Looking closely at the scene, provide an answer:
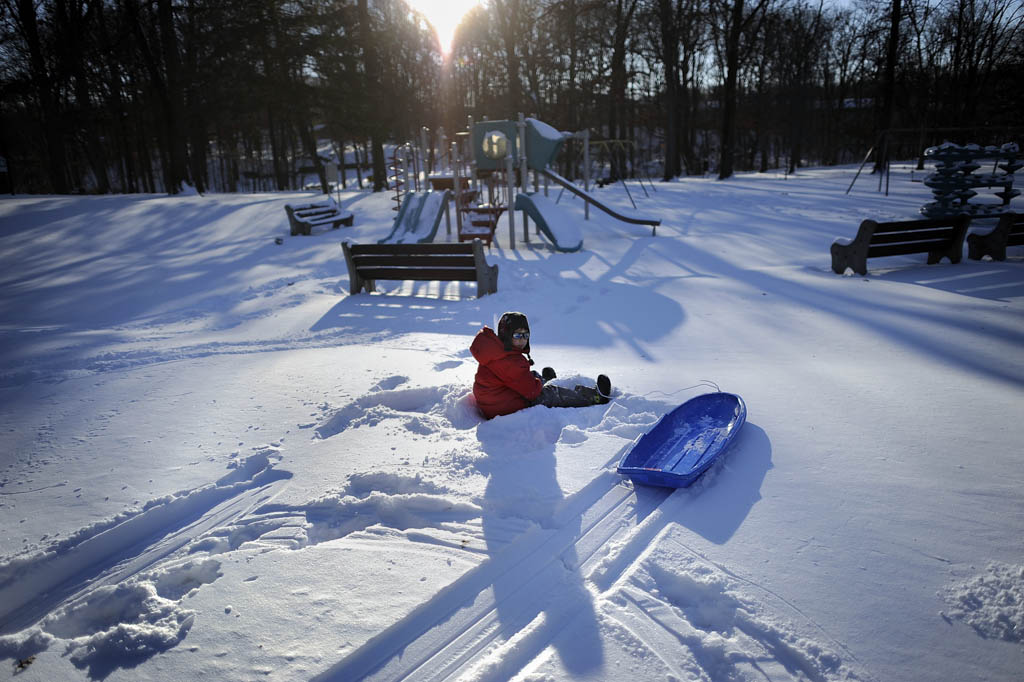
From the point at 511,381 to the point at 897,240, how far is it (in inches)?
303

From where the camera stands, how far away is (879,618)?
2137mm

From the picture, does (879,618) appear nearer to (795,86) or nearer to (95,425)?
(95,425)

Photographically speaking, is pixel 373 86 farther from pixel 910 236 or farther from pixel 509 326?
pixel 509 326

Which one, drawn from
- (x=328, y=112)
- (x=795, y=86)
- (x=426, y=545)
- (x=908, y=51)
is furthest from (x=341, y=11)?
(x=908, y=51)

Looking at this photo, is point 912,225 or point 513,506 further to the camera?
point 912,225

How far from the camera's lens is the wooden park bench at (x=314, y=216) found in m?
15.2

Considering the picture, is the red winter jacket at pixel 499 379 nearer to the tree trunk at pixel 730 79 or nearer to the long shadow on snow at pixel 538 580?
the long shadow on snow at pixel 538 580

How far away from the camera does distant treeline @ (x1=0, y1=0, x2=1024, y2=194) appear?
23.5m

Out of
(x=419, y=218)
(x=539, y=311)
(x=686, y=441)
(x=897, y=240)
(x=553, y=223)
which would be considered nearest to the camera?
(x=686, y=441)

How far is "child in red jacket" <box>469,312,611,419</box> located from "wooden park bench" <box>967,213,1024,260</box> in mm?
8543

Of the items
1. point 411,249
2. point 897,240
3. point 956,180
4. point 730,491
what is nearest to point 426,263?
point 411,249

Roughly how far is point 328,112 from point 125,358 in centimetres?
2423

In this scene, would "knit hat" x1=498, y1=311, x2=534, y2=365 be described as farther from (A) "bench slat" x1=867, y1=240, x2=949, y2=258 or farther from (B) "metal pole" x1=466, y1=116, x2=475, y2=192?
(B) "metal pole" x1=466, y1=116, x2=475, y2=192

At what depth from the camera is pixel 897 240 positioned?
27.9 ft
